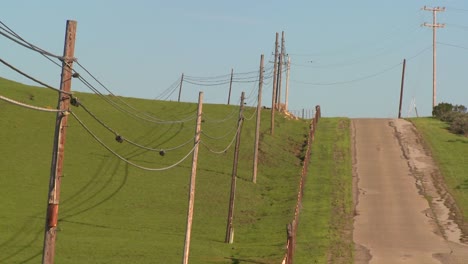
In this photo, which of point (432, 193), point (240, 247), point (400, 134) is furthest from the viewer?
point (400, 134)

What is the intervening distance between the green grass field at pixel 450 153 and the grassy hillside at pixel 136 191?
10.2 metres

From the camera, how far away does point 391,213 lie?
156 feet

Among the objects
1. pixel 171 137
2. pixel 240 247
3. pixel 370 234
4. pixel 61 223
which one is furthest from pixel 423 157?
pixel 61 223

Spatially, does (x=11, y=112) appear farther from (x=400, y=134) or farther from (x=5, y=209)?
(x=400, y=134)

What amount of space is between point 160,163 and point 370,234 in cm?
1885

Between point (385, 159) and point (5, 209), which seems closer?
point (5, 209)

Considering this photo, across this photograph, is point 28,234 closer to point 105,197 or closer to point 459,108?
point 105,197

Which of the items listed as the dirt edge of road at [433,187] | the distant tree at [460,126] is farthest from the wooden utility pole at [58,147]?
the distant tree at [460,126]

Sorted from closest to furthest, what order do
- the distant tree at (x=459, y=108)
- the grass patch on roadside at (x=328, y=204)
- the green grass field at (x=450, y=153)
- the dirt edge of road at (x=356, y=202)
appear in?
1. the dirt edge of road at (x=356, y=202)
2. the grass patch on roadside at (x=328, y=204)
3. the green grass field at (x=450, y=153)
4. the distant tree at (x=459, y=108)

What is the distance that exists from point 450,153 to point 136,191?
2871 cm

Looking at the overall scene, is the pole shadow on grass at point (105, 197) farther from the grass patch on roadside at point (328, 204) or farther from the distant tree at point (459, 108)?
the distant tree at point (459, 108)

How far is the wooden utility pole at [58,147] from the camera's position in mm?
18622

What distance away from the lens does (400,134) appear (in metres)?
75.6

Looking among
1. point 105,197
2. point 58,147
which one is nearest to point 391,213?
point 105,197
